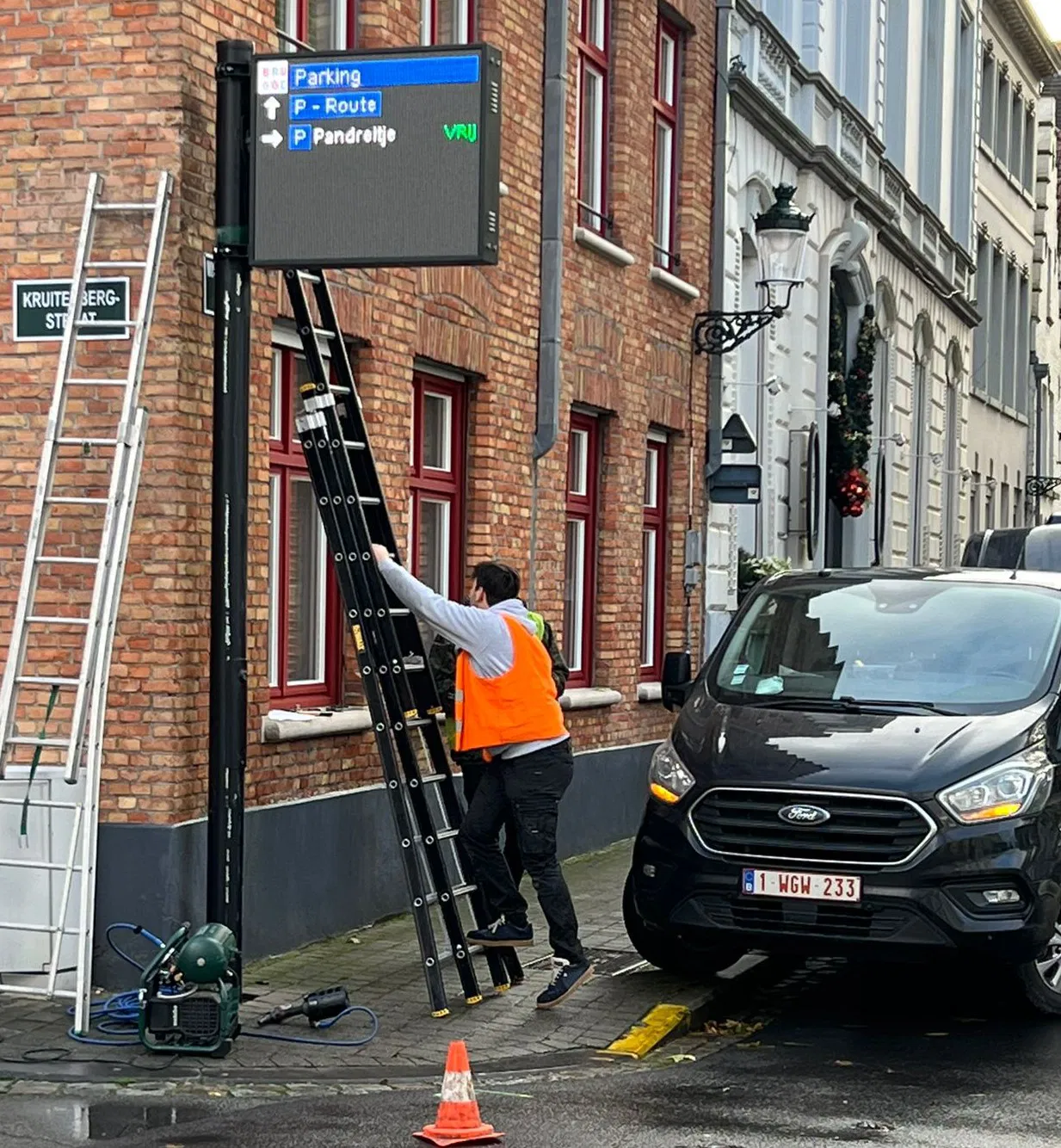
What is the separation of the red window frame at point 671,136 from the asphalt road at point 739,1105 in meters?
9.40

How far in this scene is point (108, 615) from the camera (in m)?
9.09

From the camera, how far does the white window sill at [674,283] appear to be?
17188 millimetres

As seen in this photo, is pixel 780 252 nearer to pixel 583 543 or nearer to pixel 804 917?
pixel 583 543

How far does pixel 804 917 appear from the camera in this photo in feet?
31.0

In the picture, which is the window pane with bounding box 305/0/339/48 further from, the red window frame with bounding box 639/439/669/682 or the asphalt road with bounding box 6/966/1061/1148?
the red window frame with bounding box 639/439/669/682

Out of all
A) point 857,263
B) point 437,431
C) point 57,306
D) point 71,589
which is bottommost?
point 71,589

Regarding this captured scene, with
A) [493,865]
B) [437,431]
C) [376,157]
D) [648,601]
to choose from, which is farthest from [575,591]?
[376,157]

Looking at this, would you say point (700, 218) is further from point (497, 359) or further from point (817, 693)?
point (817, 693)

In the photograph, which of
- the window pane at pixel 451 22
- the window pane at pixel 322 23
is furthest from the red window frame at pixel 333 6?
the window pane at pixel 451 22

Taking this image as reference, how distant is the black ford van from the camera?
9.34 meters

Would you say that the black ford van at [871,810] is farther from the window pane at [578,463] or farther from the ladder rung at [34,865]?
the window pane at [578,463]

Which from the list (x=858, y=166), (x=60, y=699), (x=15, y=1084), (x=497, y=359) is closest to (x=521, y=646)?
(x=60, y=699)

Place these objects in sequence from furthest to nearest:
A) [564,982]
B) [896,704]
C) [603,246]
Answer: [603,246], [896,704], [564,982]

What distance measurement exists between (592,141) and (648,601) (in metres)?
3.74
